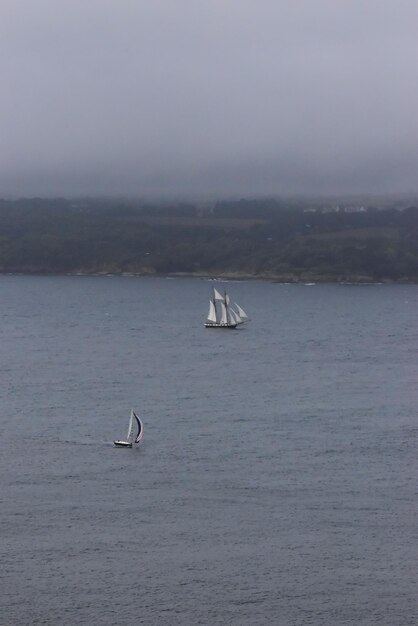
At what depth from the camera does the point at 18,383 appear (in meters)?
90.2

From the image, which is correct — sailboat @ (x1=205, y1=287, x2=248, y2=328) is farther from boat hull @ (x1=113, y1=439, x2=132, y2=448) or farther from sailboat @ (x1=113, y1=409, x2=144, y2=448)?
boat hull @ (x1=113, y1=439, x2=132, y2=448)

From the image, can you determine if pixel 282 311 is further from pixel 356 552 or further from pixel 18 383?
pixel 356 552

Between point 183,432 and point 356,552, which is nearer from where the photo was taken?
point 356,552

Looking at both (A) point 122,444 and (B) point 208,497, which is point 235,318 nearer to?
(A) point 122,444

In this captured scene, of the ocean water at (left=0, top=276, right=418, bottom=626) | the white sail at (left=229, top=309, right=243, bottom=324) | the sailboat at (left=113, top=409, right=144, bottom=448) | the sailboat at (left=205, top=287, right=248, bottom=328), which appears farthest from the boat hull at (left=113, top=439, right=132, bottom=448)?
the white sail at (left=229, top=309, right=243, bottom=324)

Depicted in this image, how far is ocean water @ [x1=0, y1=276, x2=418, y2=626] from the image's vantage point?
140 feet

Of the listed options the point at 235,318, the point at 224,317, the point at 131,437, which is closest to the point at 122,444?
the point at 131,437

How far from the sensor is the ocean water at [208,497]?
140 ft

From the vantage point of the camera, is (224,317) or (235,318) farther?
(235,318)

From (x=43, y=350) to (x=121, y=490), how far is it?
65.8 m

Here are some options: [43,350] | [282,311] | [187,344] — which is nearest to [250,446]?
[43,350]

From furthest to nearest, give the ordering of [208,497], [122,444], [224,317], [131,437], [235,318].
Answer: [235,318] < [224,317] < [131,437] < [122,444] < [208,497]

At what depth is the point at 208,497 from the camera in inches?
2131

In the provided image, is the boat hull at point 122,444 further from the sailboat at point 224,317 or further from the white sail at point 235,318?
the white sail at point 235,318
